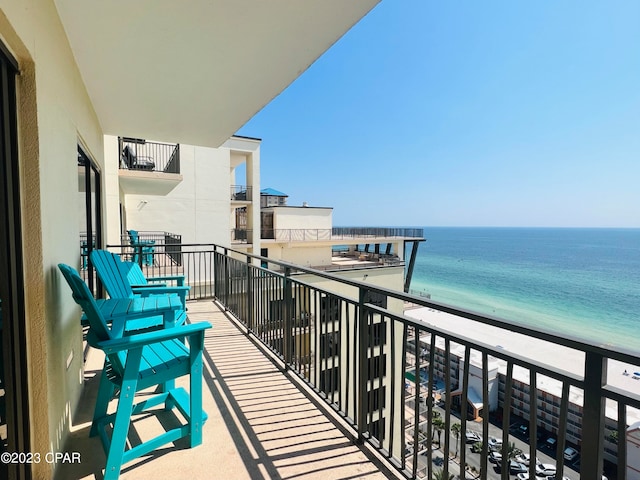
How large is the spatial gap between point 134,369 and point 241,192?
15083mm

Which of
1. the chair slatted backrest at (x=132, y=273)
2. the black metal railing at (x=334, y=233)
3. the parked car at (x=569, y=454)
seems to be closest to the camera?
the parked car at (x=569, y=454)

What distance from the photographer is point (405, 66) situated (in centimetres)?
1202

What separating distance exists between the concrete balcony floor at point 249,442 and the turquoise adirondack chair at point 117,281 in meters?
0.75

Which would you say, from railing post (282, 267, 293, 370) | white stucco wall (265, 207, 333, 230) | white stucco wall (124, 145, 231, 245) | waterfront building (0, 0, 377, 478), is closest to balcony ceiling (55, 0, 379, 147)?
waterfront building (0, 0, 377, 478)

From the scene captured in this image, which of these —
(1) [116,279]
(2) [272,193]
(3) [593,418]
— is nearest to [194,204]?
(2) [272,193]

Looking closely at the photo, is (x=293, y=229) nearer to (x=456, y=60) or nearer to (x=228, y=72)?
(x=456, y=60)

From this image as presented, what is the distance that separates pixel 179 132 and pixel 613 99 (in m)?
26.5

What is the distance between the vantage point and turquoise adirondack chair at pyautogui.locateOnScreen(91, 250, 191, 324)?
8.27ft

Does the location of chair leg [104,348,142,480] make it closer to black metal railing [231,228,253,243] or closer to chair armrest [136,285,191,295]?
chair armrest [136,285,191,295]

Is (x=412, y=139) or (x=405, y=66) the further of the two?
(x=412, y=139)

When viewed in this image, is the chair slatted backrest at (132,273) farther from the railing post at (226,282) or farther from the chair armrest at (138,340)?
the chair armrest at (138,340)

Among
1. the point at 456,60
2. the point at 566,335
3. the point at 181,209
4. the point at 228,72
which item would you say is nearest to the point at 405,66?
the point at 456,60

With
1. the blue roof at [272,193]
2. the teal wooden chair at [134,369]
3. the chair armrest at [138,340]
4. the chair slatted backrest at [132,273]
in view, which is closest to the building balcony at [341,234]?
the blue roof at [272,193]

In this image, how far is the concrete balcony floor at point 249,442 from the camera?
1.70 metres
